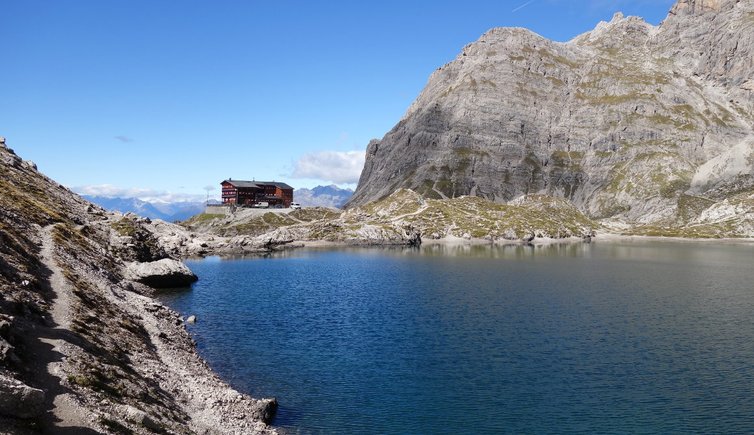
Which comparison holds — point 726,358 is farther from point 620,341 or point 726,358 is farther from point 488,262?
point 488,262

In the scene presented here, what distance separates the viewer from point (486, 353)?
7238 cm

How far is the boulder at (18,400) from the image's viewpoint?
2869 centimetres

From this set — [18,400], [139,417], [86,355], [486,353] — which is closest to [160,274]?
[486,353]

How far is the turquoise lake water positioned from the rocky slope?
5.80 m

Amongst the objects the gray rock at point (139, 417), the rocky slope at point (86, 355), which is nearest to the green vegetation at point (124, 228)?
the rocky slope at point (86, 355)

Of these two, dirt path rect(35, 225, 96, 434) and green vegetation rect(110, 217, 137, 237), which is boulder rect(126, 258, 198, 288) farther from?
dirt path rect(35, 225, 96, 434)

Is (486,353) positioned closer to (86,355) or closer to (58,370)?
(86,355)

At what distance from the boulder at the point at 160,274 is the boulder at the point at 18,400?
8795 cm

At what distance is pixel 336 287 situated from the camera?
13538 cm

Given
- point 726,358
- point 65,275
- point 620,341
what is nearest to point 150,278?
point 65,275

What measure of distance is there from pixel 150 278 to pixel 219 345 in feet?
174

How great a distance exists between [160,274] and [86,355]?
81.6 meters

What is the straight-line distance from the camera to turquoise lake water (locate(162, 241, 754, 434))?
5122 centimetres

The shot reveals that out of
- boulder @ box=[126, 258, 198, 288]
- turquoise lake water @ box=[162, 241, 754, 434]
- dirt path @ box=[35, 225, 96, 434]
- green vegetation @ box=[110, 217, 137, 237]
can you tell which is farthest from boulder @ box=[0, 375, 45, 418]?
green vegetation @ box=[110, 217, 137, 237]
